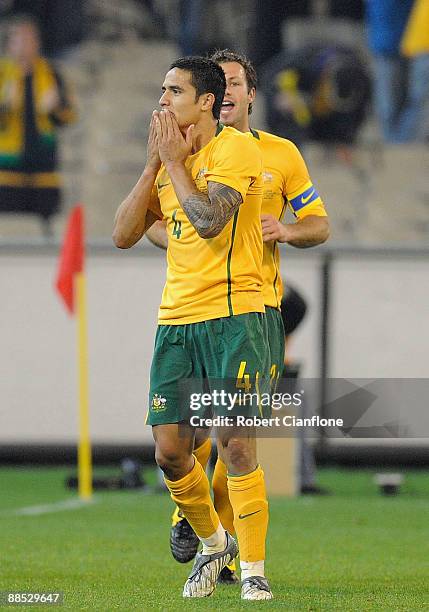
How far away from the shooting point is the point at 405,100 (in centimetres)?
1977

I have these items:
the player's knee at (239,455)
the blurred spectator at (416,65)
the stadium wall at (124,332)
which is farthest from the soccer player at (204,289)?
the blurred spectator at (416,65)

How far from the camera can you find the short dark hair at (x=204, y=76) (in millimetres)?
5992

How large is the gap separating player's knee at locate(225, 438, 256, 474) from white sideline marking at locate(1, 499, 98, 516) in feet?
16.2

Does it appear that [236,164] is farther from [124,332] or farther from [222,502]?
[124,332]

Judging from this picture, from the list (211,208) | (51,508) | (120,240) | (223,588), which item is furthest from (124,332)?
(211,208)

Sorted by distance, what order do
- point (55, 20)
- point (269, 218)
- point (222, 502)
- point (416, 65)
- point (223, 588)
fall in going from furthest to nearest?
point (55, 20), point (416, 65), point (222, 502), point (269, 218), point (223, 588)

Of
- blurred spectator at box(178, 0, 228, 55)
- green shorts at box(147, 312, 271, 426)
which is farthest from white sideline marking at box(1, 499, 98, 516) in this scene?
blurred spectator at box(178, 0, 228, 55)

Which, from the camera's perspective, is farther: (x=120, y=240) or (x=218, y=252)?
(x=120, y=240)

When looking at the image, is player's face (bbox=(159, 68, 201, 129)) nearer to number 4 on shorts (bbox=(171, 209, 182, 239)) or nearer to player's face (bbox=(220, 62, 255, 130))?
number 4 on shorts (bbox=(171, 209, 182, 239))

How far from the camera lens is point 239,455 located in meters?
5.87

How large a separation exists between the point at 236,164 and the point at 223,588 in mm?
1898

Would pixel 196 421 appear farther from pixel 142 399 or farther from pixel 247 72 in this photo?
pixel 142 399

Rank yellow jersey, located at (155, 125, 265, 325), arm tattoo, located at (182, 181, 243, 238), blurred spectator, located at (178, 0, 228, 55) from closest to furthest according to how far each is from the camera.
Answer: arm tattoo, located at (182, 181, 243, 238)
yellow jersey, located at (155, 125, 265, 325)
blurred spectator, located at (178, 0, 228, 55)

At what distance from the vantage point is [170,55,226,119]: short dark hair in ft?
19.7
